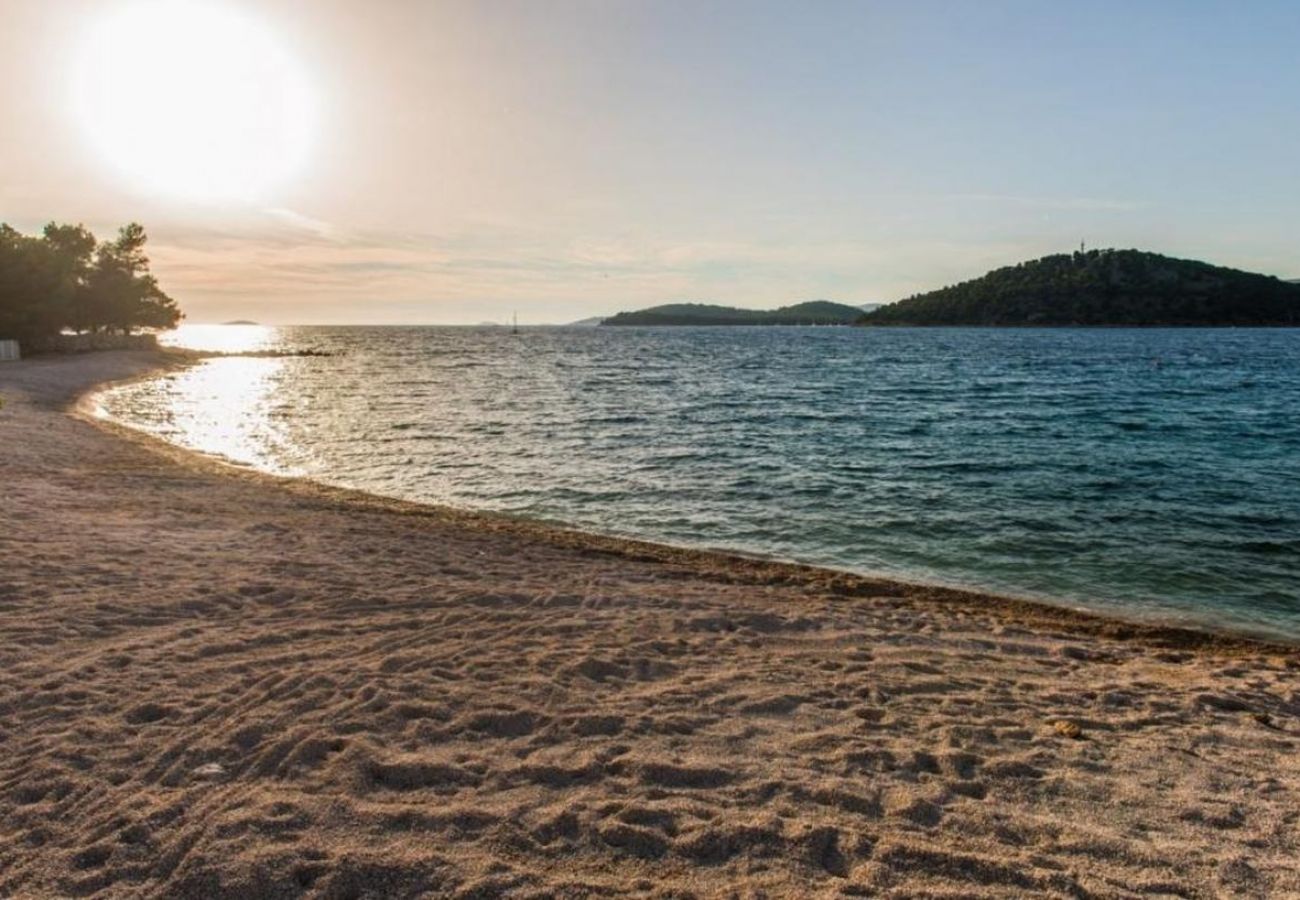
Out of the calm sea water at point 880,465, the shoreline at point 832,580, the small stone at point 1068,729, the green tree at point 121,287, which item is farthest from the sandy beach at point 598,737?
the green tree at point 121,287

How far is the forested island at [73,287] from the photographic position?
5856 cm

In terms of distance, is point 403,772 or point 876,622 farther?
point 876,622

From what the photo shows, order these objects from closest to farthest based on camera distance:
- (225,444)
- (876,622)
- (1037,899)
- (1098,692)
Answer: (1037,899), (1098,692), (876,622), (225,444)

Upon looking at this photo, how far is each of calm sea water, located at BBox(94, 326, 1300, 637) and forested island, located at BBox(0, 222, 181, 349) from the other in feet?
59.3

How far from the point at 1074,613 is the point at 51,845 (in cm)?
1174

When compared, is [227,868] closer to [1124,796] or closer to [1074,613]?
[1124,796]

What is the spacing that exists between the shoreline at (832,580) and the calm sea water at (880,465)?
561mm

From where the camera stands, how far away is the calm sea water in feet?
47.5

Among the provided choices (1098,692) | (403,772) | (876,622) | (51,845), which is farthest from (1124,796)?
(51,845)

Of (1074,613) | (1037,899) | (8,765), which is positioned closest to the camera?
(1037,899)

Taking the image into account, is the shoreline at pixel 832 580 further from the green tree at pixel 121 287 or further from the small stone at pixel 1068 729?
the green tree at pixel 121 287

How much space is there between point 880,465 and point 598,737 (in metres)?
18.9

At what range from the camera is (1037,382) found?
5531 cm

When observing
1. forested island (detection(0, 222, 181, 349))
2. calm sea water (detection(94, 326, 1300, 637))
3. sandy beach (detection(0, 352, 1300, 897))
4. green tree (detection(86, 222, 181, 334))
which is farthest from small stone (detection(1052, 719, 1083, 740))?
green tree (detection(86, 222, 181, 334))
